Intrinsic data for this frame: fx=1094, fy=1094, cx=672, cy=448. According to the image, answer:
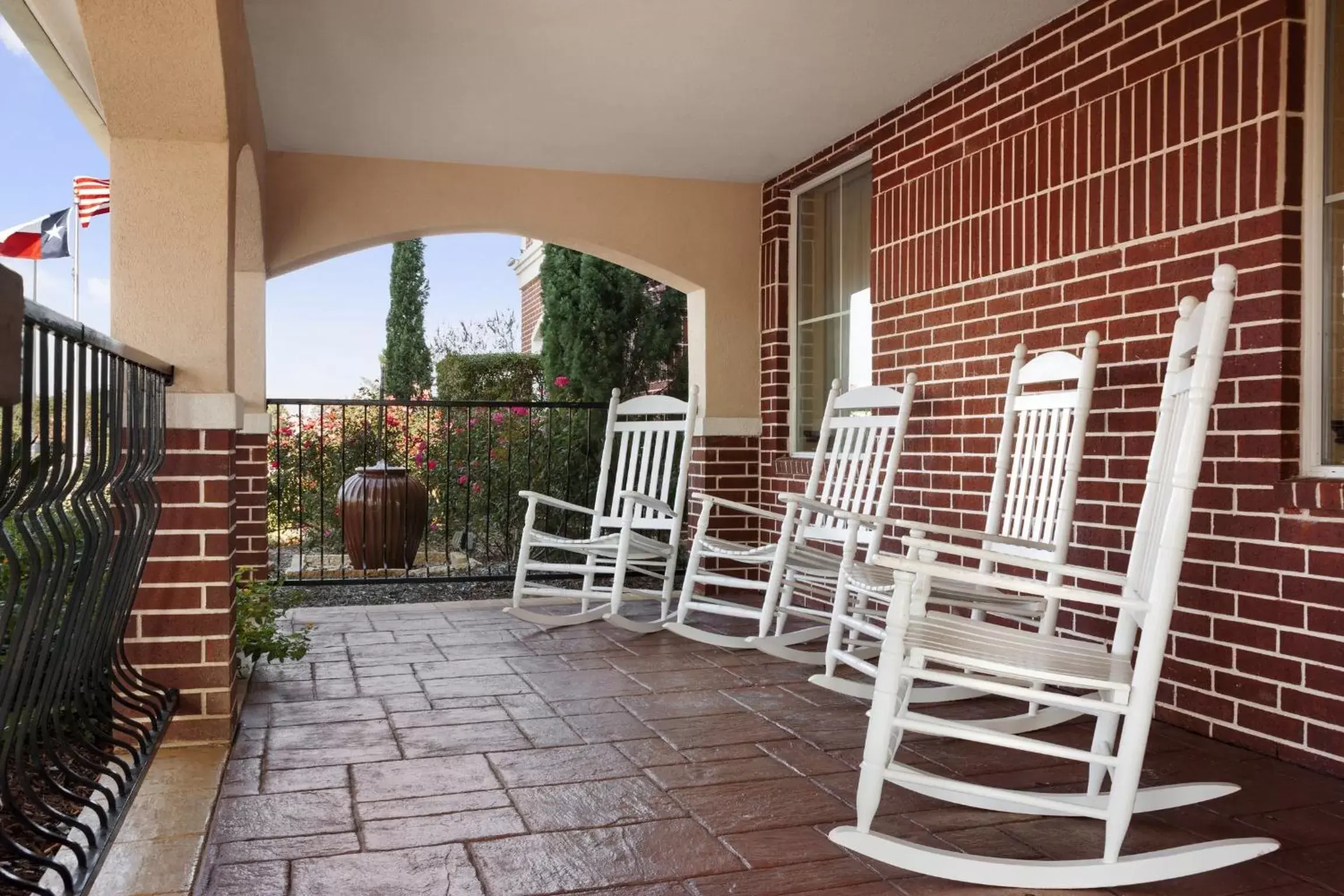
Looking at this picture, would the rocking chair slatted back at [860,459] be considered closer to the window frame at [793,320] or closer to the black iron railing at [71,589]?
the window frame at [793,320]

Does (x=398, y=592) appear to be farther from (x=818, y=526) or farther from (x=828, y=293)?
(x=828, y=293)

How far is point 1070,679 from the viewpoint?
6.02ft

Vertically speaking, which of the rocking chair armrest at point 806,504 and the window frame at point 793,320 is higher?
the window frame at point 793,320

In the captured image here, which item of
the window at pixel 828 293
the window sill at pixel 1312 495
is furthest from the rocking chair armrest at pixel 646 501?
the window sill at pixel 1312 495

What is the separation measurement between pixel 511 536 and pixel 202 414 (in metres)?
4.23

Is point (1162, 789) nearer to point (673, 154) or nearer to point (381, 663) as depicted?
point (381, 663)

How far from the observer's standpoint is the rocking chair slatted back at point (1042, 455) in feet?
9.40

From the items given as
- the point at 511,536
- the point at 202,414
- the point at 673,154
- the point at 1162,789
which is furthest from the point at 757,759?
the point at 511,536

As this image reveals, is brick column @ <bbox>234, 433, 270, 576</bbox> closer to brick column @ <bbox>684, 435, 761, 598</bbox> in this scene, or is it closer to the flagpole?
brick column @ <bbox>684, 435, 761, 598</bbox>

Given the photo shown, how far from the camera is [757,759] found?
8.37 ft

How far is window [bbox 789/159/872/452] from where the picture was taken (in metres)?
4.66

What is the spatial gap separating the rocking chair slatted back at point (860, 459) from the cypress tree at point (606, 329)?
2.72m

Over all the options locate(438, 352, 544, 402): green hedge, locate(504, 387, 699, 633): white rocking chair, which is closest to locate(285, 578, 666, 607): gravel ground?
locate(504, 387, 699, 633): white rocking chair

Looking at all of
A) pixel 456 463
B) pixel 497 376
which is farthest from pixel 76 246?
pixel 456 463
